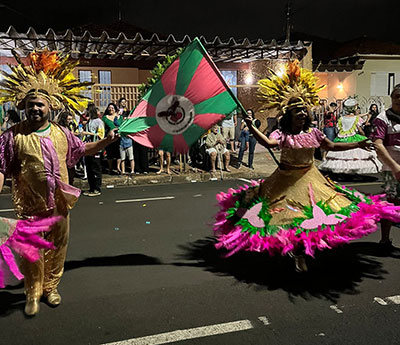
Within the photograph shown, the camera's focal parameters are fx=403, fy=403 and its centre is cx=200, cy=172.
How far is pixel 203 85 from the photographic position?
14.9 feet

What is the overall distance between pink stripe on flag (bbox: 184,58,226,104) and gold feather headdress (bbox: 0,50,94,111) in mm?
1236

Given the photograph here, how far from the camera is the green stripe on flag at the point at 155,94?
14.8 ft

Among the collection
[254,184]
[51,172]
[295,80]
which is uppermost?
[295,80]

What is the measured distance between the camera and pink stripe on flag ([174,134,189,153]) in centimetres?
465

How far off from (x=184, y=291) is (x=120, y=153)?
25.1 feet

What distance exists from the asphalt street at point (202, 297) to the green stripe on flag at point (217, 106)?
177 centimetres

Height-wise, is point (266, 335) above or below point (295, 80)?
below

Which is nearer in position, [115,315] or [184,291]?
[115,315]

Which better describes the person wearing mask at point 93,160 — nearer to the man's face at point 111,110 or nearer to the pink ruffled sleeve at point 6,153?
the man's face at point 111,110

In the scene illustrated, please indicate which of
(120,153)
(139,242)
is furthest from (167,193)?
(139,242)

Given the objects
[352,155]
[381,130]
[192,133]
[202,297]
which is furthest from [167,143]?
[352,155]

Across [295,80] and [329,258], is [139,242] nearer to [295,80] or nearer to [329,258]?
[329,258]

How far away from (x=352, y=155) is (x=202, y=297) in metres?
7.70

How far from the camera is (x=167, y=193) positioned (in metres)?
9.34
